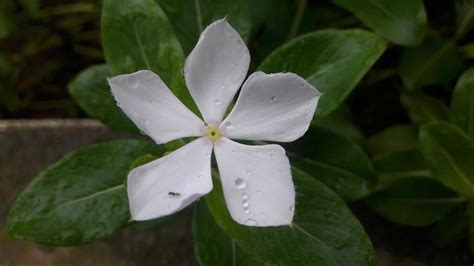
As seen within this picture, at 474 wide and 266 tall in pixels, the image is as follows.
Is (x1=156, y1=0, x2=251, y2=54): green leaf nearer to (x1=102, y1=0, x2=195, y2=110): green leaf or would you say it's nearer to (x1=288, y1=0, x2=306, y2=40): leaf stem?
(x1=102, y1=0, x2=195, y2=110): green leaf

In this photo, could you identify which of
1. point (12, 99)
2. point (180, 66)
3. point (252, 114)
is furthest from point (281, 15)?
point (12, 99)

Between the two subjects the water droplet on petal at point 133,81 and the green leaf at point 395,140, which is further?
the green leaf at point 395,140

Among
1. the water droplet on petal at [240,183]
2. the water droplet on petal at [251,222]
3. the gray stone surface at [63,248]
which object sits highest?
the water droplet on petal at [240,183]

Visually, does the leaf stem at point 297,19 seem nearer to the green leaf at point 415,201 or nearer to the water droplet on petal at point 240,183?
the green leaf at point 415,201

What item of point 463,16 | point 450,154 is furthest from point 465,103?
point 463,16

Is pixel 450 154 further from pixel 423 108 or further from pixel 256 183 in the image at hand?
pixel 256 183

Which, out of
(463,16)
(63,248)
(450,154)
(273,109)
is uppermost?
(273,109)

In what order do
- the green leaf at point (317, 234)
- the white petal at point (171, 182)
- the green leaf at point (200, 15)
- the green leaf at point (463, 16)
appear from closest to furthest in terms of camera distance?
the white petal at point (171, 182) < the green leaf at point (317, 234) < the green leaf at point (200, 15) < the green leaf at point (463, 16)

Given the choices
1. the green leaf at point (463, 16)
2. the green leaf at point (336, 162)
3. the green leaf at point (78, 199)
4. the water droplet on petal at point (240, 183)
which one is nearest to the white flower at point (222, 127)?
the water droplet on petal at point (240, 183)
